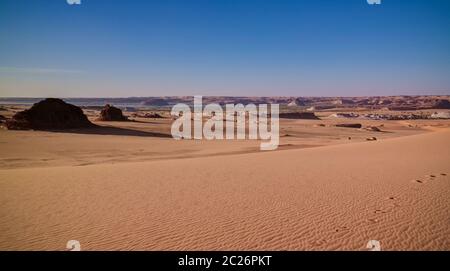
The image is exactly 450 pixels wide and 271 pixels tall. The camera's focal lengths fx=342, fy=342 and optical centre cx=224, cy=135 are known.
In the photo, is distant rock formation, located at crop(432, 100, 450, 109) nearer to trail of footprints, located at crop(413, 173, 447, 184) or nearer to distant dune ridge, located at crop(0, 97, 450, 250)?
distant dune ridge, located at crop(0, 97, 450, 250)

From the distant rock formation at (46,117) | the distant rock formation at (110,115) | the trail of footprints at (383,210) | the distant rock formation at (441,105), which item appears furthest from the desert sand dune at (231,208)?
the distant rock formation at (441,105)

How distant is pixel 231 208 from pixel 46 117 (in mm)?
27014

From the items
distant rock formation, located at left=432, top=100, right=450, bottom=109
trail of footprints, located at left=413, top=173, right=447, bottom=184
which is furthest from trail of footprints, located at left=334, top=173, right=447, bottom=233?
distant rock formation, located at left=432, top=100, right=450, bottom=109

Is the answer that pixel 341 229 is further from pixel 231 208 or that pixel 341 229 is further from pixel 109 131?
pixel 109 131

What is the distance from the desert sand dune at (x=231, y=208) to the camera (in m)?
5.89

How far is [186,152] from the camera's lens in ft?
73.1

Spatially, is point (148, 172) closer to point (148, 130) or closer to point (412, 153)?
point (412, 153)

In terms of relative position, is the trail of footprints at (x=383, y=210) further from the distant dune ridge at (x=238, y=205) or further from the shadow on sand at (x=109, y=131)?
the shadow on sand at (x=109, y=131)

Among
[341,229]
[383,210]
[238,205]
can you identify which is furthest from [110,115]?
[341,229]

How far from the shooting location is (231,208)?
7.71 meters

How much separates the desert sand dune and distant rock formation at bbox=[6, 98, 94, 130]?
1824 centimetres

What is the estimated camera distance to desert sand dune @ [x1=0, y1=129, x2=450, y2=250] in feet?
19.3
